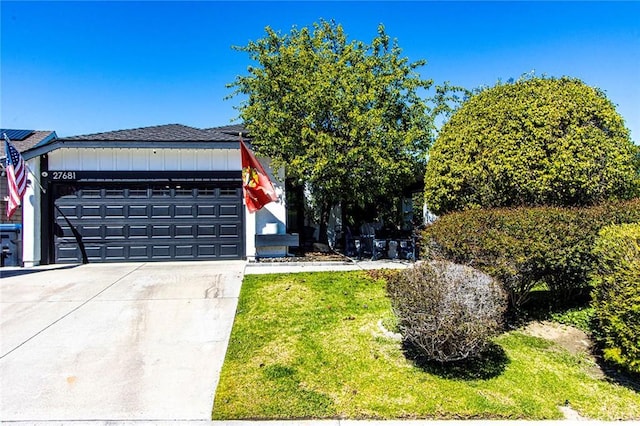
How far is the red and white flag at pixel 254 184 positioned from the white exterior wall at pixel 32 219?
19.1 feet

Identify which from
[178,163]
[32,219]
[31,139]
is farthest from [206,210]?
[31,139]

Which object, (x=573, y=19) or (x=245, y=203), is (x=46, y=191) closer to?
(x=245, y=203)

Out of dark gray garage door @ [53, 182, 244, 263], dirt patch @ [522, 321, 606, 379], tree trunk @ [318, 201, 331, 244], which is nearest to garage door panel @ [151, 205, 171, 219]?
dark gray garage door @ [53, 182, 244, 263]

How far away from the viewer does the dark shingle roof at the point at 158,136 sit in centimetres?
1084

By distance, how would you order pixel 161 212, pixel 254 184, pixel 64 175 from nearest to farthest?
pixel 254 184, pixel 64 175, pixel 161 212

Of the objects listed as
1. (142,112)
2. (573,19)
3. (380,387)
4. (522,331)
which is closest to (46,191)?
(142,112)

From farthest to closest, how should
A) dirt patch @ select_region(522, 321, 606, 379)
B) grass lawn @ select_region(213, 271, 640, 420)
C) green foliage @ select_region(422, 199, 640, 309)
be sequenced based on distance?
green foliage @ select_region(422, 199, 640, 309), dirt patch @ select_region(522, 321, 606, 379), grass lawn @ select_region(213, 271, 640, 420)

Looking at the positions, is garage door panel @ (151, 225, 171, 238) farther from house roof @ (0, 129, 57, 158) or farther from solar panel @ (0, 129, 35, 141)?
solar panel @ (0, 129, 35, 141)

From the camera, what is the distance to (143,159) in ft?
36.9

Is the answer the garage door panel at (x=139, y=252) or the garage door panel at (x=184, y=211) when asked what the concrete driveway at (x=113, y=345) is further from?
the garage door panel at (x=184, y=211)

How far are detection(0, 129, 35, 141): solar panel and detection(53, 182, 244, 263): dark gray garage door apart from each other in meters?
7.13

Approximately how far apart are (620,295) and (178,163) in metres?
10.5

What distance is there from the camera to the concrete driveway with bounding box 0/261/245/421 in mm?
3730

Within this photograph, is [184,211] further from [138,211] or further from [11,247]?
[11,247]
